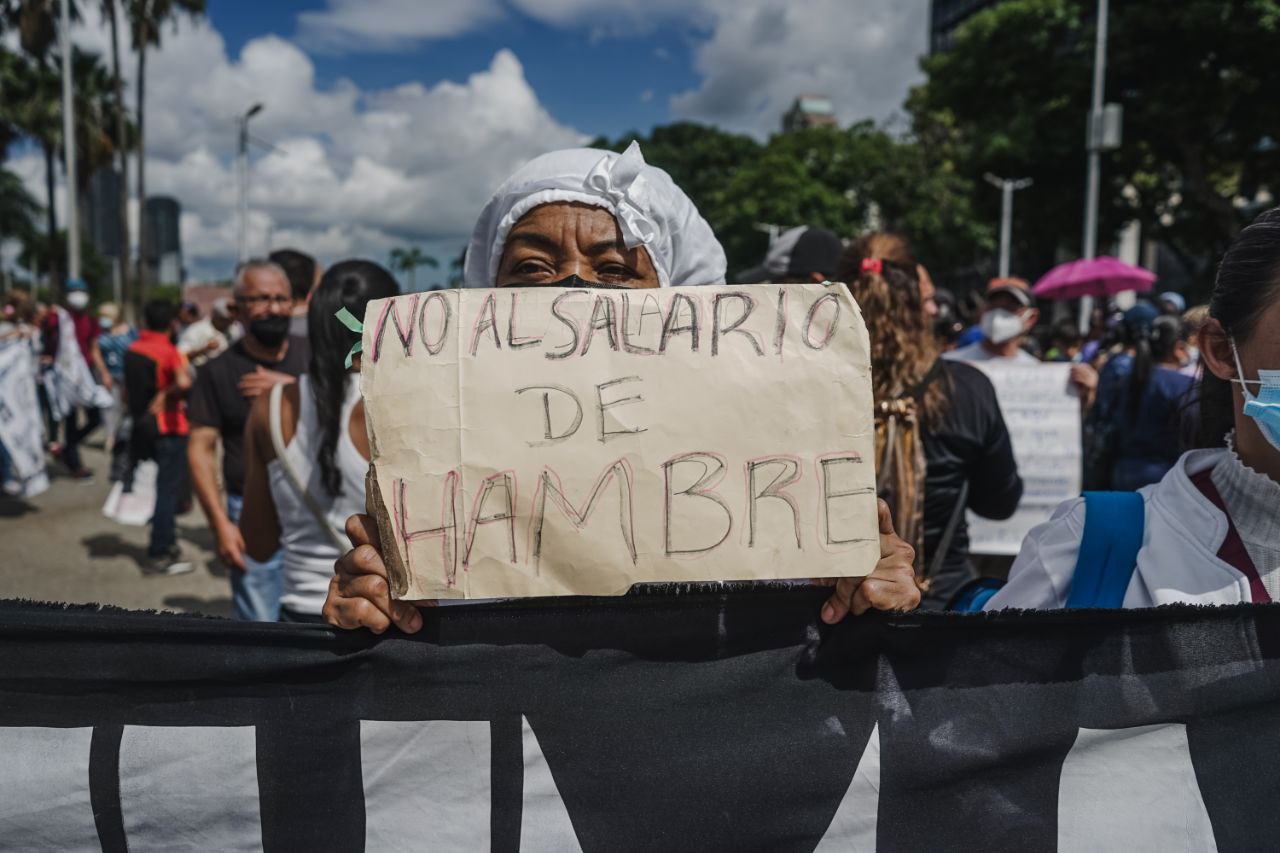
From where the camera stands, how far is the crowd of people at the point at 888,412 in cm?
140

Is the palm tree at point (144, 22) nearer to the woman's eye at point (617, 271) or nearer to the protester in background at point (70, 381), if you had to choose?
the protester in background at point (70, 381)

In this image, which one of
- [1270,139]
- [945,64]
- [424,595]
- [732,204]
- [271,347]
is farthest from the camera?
[732,204]

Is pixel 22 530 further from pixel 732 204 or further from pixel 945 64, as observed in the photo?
pixel 732 204

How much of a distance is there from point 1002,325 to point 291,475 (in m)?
3.84

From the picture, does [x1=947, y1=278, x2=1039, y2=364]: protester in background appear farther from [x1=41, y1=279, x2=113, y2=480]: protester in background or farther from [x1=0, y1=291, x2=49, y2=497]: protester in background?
[x1=41, y1=279, x2=113, y2=480]: protester in background

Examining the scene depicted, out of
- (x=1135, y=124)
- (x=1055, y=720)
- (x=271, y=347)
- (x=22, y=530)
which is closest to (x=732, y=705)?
(x=1055, y=720)

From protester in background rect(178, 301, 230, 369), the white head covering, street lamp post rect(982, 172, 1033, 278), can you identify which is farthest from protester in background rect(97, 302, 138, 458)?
street lamp post rect(982, 172, 1033, 278)

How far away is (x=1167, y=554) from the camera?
4.70 ft

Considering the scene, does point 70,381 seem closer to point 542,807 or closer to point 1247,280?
point 542,807

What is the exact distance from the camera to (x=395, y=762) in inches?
55.1

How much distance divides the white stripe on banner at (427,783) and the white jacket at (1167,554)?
91 cm

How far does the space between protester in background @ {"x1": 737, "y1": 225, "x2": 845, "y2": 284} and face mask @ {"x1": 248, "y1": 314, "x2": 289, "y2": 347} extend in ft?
7.30

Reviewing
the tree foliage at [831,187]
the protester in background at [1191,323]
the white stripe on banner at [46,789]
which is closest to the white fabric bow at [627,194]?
the white stripe on banner at [46,789]

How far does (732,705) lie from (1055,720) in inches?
18.9
